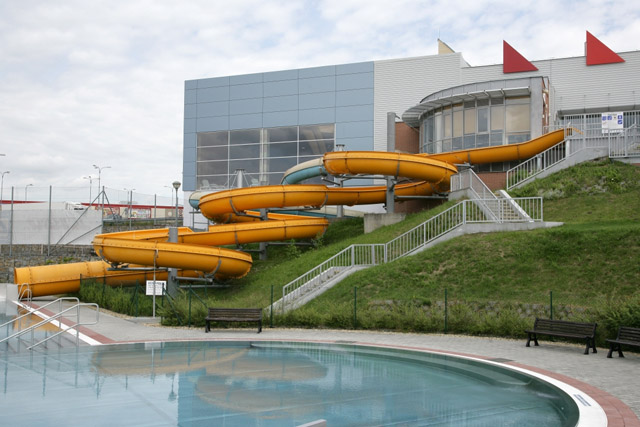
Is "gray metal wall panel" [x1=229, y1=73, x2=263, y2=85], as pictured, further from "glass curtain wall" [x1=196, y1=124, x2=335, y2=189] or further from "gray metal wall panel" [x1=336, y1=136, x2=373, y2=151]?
"gray metal wall panel" [x1=336, y1=136, x2=373, y2=151]

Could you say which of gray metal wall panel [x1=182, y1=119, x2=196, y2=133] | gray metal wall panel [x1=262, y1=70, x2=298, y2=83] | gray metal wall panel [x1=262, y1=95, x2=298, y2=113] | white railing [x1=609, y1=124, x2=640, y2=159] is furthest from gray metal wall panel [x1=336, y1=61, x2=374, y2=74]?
white railing [x1=609, y1=124, x2=640, y2=159]

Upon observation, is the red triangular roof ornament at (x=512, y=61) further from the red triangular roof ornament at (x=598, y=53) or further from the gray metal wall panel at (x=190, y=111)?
the gray metal wall panel at (x=190, y=111)

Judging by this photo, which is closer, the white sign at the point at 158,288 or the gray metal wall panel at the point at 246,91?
the white sign at the point at 158,288

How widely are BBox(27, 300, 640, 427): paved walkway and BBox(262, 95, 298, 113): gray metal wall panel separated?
1080 inches

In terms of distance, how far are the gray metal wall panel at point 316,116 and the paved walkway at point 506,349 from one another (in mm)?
26516

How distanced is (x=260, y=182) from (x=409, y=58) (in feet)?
46.8

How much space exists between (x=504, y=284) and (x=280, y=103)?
1223 inches

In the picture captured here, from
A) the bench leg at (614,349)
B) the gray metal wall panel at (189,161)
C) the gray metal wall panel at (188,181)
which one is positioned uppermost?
the gray metal wall panel at (189,161)

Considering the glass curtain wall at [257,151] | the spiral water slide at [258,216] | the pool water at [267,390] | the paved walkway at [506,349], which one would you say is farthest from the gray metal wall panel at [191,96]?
the pool water at [267,390]

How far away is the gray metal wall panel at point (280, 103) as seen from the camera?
46844 millimetres

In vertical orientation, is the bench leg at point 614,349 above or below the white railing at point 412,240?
below

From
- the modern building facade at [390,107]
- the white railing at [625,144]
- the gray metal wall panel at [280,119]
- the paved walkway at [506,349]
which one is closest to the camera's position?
the paved walkway at [506,349]

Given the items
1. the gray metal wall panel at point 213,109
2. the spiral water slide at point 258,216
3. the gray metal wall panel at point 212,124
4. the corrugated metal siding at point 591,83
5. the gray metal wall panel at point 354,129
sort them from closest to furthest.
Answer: the spiral water slide at point 258,216 → the corrugated metal siding at point 591,83 → the gray metal wall panel at point 354,129 → the gray metal wall panel at point 212,124 → the gray metal wall panel at point 213,109

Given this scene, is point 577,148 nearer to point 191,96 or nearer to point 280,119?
point 280,119
